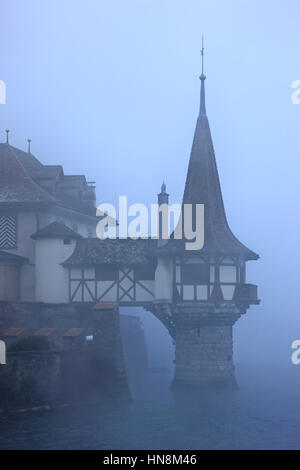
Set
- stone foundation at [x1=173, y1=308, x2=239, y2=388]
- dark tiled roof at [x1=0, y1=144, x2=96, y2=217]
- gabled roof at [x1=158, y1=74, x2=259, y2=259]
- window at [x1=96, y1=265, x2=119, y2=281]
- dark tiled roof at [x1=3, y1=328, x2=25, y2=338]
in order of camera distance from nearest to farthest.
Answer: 1. dark tiled roof at [x1=3, y1=328, x2=25, y2=338]
2. stone foundation at [x1=173, y1=308, x2=239, y2=388]
3. gabled roof at [x1=158, y1=74, x2=259, y2=259]
4. window at [x1=96, y1=265, x2=119, y2=281]
5. dark tiled roof at [x1=0, y1=144, x2=96, y2=217]

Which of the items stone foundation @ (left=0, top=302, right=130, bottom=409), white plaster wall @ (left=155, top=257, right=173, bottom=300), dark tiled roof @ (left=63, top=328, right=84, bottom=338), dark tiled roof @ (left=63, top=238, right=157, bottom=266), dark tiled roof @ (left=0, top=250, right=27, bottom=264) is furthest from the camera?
dark tiled roof @ (left=0, top=250, right=27, bottom=264)

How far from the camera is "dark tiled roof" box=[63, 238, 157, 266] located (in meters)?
43.8

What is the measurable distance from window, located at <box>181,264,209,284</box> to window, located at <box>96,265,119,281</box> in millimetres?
3875

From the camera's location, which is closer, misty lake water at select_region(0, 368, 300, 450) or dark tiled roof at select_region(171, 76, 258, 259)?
misty lake water at select_region(0, 368, 300, 450)

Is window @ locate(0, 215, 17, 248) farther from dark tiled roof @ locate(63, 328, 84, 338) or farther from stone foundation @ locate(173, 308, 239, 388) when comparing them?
stone foundation @ locate(173, 308, 239, 388)

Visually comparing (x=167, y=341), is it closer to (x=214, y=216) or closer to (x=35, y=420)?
(x=214, y=216)

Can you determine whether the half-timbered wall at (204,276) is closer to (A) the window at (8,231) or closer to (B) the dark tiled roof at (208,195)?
(B) the dark tiled roof at (208,195)

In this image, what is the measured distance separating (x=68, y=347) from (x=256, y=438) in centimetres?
1000

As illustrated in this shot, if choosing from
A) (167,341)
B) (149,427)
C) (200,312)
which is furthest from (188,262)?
(167,341)

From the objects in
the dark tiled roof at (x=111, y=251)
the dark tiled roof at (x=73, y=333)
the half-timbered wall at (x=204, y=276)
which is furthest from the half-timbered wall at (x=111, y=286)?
the dark tiled roof at (x=73, y=333)

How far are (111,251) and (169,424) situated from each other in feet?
41.9

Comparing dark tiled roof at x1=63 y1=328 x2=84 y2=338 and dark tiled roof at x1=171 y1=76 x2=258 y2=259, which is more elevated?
dark tiled roof at x1=171 y1=76 x2=258 y2=259

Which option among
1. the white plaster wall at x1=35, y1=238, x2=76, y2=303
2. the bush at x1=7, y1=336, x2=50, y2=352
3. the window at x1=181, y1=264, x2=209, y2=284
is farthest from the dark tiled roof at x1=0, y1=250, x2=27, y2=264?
the bush at x1=7, y1=336, x2=50, y2=352

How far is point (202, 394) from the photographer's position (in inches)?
1613
